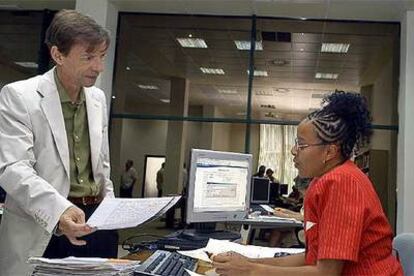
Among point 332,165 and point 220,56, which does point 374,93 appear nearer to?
point 220,56

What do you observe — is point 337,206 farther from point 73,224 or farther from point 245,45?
point 245,45

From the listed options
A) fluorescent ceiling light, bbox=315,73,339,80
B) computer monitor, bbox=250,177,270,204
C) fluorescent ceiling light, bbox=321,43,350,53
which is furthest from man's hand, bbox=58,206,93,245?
fluorescent ceiling light, bbox=315,73,339,80

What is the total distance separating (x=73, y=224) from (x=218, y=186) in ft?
4.13

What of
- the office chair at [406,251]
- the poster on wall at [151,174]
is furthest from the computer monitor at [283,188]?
the office chair at [406,251]

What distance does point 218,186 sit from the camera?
237 centimetres

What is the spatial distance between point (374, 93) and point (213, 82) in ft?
10.2

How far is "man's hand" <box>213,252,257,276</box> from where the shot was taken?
3.75ft

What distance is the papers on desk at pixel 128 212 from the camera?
1084mm

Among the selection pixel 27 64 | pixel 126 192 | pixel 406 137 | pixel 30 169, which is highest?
pixel 27 64

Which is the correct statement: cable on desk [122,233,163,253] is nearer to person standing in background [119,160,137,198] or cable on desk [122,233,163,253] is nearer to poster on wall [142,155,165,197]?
person standing in background [119,160,137,198]

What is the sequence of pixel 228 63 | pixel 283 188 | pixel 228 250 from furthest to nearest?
pixel 228 63
pixel 283 188
pixel 228 250

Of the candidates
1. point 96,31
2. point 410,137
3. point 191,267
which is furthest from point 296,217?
point 410,137

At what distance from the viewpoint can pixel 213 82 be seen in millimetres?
8883

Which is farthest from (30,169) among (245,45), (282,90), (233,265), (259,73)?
(282,90)
